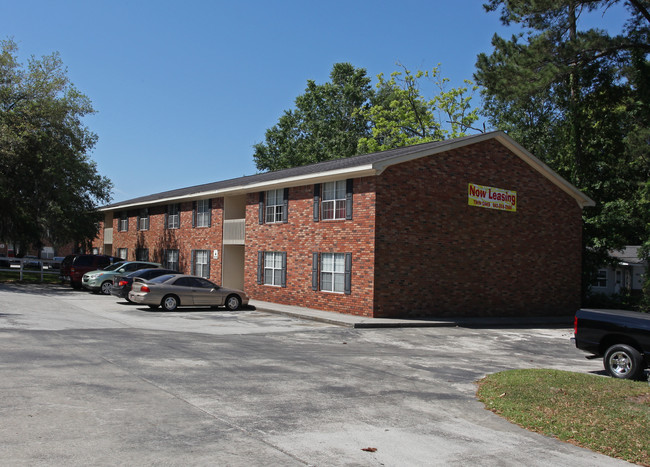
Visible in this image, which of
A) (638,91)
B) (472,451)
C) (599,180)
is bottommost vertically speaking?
(472,451)

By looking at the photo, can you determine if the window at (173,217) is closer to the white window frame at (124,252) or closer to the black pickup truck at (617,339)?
the white window frame at (124,252)

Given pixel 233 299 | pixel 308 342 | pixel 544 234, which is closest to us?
pixel 308 342

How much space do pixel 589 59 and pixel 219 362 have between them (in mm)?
24897

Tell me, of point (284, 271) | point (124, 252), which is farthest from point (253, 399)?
point (124, 252)

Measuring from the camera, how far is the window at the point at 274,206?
25.8 meters

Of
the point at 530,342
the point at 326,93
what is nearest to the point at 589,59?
the point at 530,342

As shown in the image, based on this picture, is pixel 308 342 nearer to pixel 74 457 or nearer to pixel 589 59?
pixel 74 457

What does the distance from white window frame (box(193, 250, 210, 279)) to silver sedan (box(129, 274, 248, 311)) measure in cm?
878

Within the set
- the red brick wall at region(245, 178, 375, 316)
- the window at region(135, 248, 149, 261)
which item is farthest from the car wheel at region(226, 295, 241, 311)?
the window at region(135, 248, 149, 261)

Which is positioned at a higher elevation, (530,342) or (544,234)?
(544,234)

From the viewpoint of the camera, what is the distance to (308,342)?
48.1 ft

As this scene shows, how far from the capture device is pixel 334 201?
22609 mm

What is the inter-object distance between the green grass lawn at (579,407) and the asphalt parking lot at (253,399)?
30 centimetres

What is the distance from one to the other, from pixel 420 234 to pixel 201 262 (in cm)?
1474
